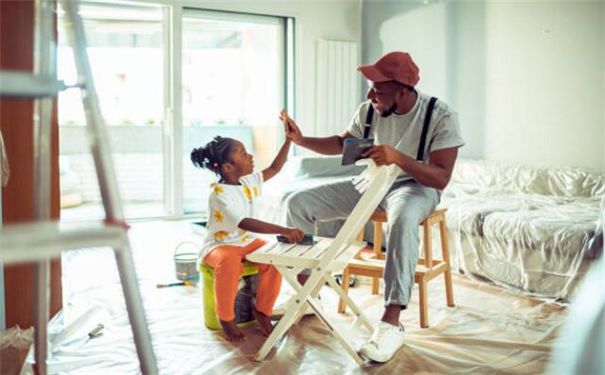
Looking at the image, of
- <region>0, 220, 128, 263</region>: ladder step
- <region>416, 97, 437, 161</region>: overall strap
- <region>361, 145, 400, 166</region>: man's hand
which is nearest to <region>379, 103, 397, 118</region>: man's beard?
<region>416, 97, 437, 161</region>: overall strap

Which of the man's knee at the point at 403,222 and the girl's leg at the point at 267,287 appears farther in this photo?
the girl's leg at the point at 267,287

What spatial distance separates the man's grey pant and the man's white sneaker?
4.0 inches

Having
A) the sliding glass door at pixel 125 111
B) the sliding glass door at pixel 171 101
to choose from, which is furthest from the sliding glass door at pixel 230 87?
the sliding glass door at pixel 125 111

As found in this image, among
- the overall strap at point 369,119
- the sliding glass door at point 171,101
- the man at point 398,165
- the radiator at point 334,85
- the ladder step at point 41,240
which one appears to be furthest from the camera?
the radiator at point 334,85

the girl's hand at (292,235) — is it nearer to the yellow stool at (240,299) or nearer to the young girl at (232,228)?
the young girl at (232,228)

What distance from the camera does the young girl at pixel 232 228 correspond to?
2.47 m

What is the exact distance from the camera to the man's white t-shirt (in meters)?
2.61

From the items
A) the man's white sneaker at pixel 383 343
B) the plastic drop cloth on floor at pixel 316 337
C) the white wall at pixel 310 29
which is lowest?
the plastic drop cloth on floor at pixel 316 337

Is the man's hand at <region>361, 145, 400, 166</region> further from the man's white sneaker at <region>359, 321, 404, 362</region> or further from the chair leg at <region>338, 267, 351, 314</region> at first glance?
the chair leg at <region>338, 267, 351, 314</region>

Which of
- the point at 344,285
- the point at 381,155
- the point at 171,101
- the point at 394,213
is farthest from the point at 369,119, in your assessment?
the point at 171,101

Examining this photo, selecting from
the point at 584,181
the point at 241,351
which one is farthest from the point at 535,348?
the point at 584,181

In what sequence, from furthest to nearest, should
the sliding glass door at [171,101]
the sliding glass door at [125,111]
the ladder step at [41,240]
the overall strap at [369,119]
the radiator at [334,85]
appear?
the radiator at [334,85] → the sliding glass door at [125,111] → the sliding glass door at [171,101] → the overall strap at [369,119] → the ladder step at [41,240]

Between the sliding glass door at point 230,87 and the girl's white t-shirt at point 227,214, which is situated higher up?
the sliding glass door at point 230,87

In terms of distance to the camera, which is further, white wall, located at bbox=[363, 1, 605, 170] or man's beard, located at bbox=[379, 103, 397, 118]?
white wall, located at bbox=[363, 1, 605, 170]
